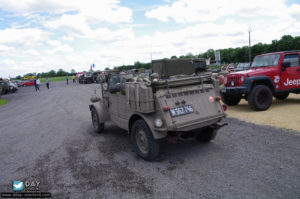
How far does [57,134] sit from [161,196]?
5.23m

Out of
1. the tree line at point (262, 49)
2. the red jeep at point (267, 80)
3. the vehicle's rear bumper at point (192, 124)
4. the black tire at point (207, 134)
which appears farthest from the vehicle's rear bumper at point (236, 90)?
the tree line at point (262, 49)

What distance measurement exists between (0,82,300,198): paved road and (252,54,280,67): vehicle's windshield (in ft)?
11.9

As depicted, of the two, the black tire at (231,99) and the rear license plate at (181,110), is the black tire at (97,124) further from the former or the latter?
the black tire at (231,99)

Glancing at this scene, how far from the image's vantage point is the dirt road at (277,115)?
6.95 metres

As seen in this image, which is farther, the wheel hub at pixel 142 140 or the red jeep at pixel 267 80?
the red jeep at pixel 267 80

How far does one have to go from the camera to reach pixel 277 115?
7.98 m

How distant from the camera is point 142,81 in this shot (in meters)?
4.87

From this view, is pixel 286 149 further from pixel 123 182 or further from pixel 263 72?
pixel 263 72

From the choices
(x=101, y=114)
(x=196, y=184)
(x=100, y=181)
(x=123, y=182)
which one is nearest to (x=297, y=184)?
(x=196, y=184)

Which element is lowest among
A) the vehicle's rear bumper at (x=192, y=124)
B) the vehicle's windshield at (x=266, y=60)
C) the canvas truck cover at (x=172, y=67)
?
the vehicle's rear bumper at (x=192, y=124)

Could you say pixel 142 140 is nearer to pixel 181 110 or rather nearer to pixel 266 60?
pixel 181 110

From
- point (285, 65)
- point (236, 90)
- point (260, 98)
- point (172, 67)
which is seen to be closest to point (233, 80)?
point (236, 90)

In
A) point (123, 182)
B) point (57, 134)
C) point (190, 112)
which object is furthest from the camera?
point (57, 134)

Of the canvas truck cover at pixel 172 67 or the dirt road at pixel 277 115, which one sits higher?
the canvas truck cover at pixel 172 67
